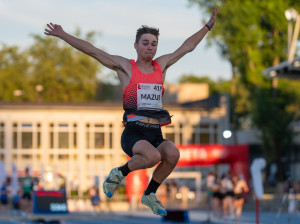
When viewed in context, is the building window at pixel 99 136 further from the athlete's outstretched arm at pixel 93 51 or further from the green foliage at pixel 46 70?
the athlete's outstretched arm at pixel 93 51

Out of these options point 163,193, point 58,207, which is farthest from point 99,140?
point 58,207

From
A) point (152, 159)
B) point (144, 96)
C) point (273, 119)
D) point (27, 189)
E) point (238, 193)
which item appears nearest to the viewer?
point (152, 159)

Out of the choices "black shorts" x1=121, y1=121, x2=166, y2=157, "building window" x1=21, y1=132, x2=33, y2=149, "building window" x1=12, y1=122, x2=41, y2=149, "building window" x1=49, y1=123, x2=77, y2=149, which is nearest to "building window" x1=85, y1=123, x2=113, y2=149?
"building window" x1=49, y1=123, x2=77, y2=149

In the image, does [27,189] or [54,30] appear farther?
[27,189]

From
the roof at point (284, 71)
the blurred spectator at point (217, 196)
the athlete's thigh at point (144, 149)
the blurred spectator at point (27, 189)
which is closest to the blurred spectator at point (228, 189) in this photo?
the blurred spectator at point (217, 196)

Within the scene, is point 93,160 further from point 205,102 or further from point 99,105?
point 205,102

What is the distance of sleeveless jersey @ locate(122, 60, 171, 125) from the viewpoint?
25.8 feet

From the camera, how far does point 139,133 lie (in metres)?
7.96

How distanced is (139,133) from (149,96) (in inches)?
16.7

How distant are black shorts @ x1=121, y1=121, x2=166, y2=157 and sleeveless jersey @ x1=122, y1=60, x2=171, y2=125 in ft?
0.25

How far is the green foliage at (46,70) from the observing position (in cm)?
7731

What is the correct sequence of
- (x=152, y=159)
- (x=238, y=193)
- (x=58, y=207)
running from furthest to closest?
(x=238, y=193) → (x=58, y=207) → (x=152, y=159)

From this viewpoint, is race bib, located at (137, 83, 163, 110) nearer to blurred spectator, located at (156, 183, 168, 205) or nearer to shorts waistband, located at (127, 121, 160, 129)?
shorts waistband, located at (127, 121, 160, 129)

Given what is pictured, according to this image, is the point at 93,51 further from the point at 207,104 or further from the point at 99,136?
the point at 207,104
